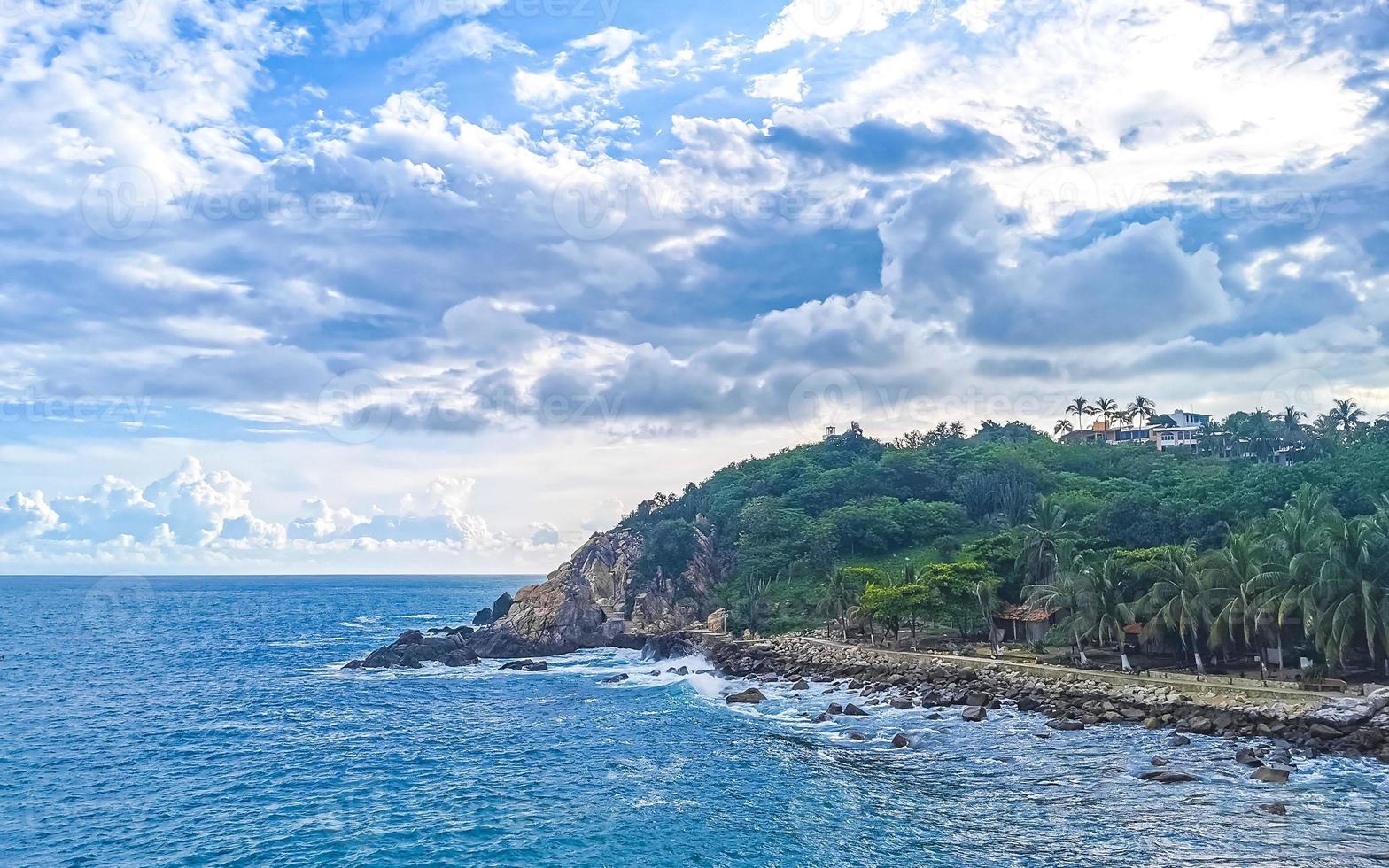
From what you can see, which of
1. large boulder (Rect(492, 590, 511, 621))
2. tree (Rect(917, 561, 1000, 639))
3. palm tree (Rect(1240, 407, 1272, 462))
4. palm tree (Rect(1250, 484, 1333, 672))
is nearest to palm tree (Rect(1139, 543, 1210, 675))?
palm tree (Rect(1250, 484, 1333, 672))

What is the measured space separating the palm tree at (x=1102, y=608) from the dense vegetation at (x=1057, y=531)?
0.44 ft

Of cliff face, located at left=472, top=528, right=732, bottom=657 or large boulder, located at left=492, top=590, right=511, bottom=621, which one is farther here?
large boulder, located at left=492, top=590, right=511, bottom=621

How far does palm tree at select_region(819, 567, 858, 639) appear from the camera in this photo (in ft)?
297

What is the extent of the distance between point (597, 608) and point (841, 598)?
126 ft

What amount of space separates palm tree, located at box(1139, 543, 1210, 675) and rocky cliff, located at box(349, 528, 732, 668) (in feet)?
193

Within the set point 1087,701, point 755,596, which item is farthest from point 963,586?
point 755,596

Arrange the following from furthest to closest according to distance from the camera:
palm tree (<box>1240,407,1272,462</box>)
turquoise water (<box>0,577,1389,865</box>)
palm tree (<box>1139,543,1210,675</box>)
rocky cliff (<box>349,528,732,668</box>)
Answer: palm tree (<box>1240,407,1272,462</box>) → rocky cliff (<box>349,528,732,668</box>) → palm tree (<box>1139,543,1210,675</box>) → turquoise water (<box>0,577,1389,865</box>)

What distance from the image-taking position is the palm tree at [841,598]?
90562mm

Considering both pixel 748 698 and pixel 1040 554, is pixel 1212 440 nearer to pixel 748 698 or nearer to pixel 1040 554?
pixel 1040 554

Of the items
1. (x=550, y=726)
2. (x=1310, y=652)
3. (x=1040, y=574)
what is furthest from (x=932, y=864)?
(x=1040, y=574)

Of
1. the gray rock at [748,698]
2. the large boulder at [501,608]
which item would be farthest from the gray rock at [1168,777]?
the large boulder at [501,608]

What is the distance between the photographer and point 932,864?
3300 centimetres

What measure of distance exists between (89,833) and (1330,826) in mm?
50549

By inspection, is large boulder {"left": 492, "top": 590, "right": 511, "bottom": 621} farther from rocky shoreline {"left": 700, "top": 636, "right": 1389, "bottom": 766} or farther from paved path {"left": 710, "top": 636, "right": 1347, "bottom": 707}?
paved path {"left": 710, "top": 636, "right": 1347, "bottom": 707}
